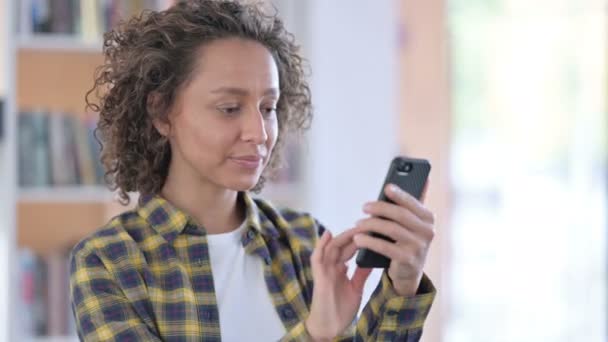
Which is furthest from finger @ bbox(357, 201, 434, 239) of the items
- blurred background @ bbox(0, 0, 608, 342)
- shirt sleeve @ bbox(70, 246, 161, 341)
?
blurred background @ bbox(0, 0, 608, 342)

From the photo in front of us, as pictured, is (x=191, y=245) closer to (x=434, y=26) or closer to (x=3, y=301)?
(x=3, y=301)

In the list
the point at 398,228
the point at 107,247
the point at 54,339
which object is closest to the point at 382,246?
the point at 398,228

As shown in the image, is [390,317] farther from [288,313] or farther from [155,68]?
[155,68]

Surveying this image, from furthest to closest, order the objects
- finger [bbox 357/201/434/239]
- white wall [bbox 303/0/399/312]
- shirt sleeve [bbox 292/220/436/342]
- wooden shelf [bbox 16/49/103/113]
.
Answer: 1. white wall [bbox 303/0/399/312]
2. wooden shelf [bbox 16/49/103/113]
3. shirt sleeve [bbox 292/220/436/342]
4. finger [bbox 357/201/434/239]

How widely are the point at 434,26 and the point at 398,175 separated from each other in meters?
3.19

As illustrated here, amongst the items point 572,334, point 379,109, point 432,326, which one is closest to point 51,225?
point 379,109

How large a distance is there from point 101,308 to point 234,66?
348mm

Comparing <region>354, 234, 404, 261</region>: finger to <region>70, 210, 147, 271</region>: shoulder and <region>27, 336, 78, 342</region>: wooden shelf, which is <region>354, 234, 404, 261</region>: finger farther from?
<region>27, 336, 78, 342</region>: wooden shelf

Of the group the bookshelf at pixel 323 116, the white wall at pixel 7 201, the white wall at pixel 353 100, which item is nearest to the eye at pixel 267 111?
the white wall at pixel 7 201

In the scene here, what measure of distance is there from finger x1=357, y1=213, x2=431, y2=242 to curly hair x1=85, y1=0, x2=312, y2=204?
1.14ft

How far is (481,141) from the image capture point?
4469mm

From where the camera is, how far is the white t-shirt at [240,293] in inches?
50.2

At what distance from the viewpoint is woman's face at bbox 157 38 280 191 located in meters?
1.27

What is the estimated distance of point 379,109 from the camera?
12.2 ft
